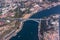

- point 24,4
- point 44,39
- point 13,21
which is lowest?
point 44,39

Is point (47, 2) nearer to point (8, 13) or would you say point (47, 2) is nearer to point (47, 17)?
point (47, 17)

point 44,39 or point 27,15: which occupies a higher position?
point 27,15

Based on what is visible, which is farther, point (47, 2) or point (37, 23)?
point (47, 2)

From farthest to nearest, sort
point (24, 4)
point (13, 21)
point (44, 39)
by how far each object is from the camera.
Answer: point (24, 4) < point (13, 21) < point (44, 39)

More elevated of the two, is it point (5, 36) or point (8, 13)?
point (8, 13)

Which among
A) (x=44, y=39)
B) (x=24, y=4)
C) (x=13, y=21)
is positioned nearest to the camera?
(x=44, y=39)

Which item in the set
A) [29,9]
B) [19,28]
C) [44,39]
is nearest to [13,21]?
[19,28]

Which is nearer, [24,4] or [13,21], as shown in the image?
[13,21]

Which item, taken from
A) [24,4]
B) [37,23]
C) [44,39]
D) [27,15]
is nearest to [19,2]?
[24,4]

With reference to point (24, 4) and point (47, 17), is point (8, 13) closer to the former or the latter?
point (24, 4)
